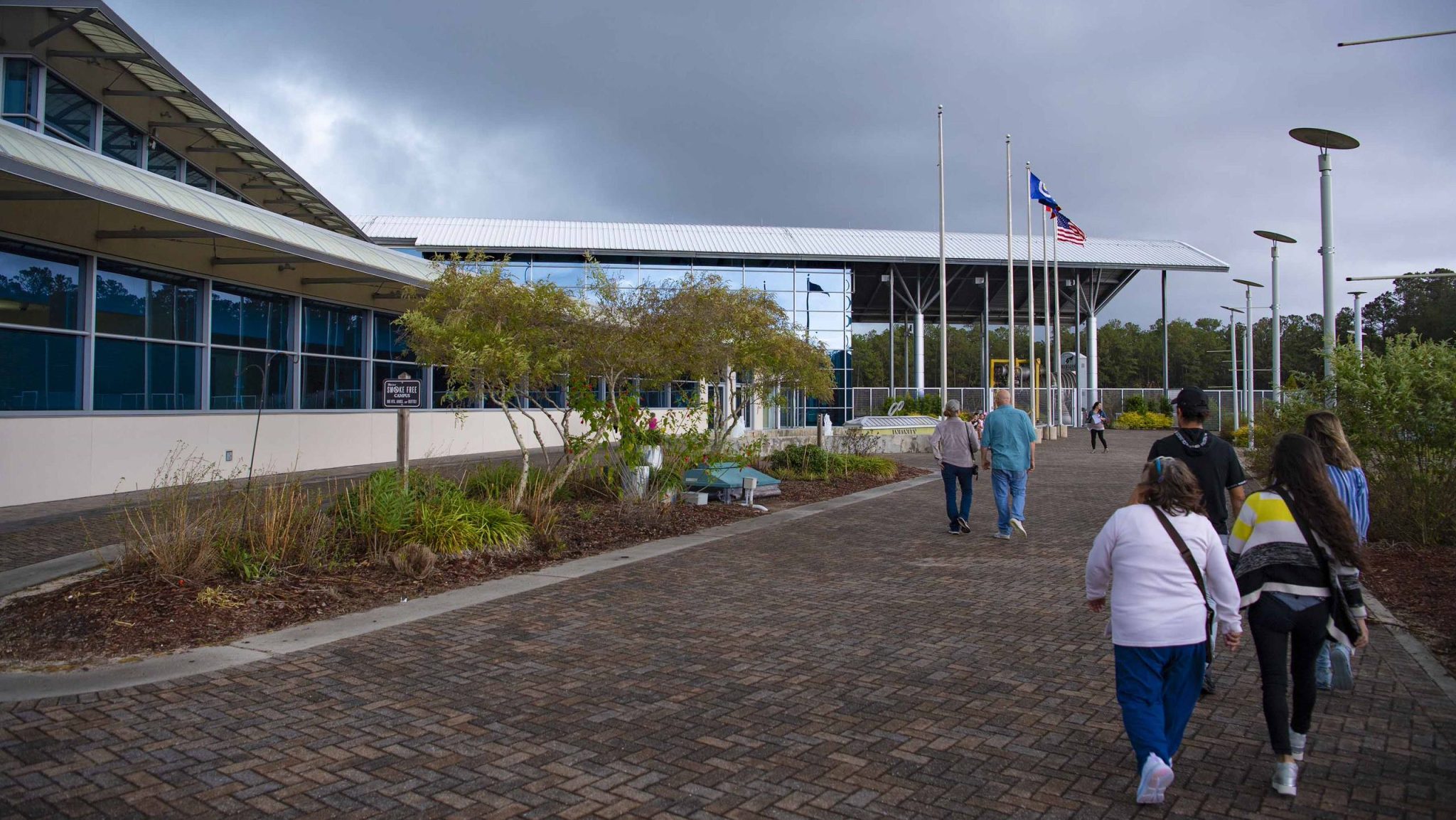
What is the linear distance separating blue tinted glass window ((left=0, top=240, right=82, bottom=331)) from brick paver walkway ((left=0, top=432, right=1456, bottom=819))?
33.5 feet

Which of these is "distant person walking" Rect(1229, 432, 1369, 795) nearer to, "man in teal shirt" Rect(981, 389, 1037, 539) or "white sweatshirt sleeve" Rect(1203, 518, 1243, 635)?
"white sweatshirt sleeve" Rect(1203, 518, 1243, 635)

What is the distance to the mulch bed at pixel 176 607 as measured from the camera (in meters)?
6.26

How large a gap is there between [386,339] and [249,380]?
570 cm

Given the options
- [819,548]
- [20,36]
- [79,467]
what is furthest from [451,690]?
[20,36]

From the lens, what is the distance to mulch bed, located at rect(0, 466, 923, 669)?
20.5 feet

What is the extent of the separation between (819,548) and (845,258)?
34.1 metres

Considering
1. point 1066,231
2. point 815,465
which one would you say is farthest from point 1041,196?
point 815,465

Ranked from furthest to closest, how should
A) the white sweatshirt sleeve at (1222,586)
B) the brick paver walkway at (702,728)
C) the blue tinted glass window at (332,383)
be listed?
the blue tinted glass window at (332,383) < the white sweatshirt sleeve at (1222,586) < the brick paver walkway at (702,728)

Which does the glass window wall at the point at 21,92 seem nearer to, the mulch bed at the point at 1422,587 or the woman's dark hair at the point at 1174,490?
the woman's dark hair at the point at 1174,490

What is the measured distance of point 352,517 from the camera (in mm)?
9258

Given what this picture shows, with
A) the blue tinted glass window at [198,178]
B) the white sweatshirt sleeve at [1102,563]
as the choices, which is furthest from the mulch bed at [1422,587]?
the blue tinted glass window at [198,178]

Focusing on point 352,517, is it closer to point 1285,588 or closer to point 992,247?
point 1285,588

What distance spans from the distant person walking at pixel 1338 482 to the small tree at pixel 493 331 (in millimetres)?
7891

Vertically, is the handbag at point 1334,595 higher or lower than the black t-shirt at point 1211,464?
lower
